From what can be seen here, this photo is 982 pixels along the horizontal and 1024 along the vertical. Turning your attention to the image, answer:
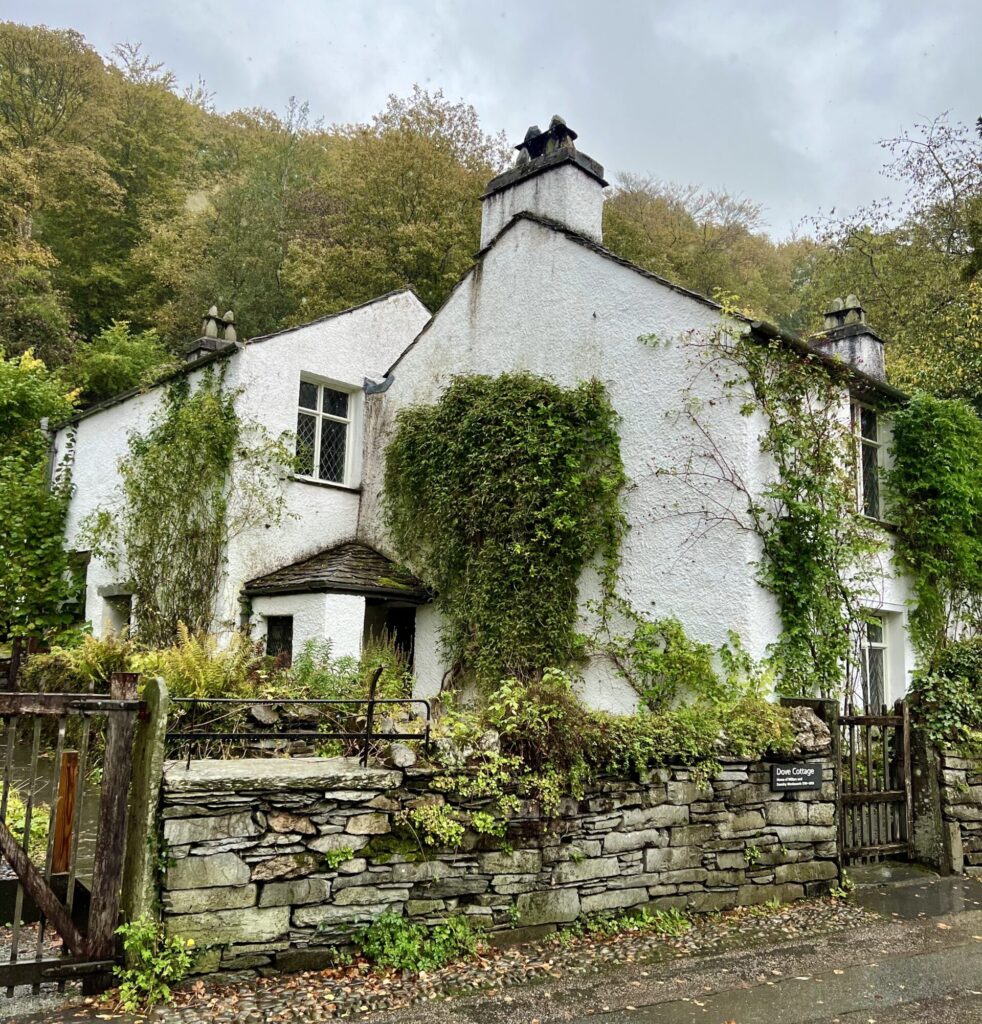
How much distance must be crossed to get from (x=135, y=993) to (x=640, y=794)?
12.0 ft

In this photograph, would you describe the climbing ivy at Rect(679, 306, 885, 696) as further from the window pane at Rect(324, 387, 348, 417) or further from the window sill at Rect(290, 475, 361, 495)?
the window pane at Rect(324, 387, 348, 417)

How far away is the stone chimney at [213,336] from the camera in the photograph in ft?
46.2

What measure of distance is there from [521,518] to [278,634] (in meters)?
A: 4.32

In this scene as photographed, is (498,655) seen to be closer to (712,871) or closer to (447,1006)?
(712,871)

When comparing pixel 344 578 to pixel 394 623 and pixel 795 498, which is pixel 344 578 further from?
pixel 795 498

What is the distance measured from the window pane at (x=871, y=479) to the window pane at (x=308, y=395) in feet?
28.6

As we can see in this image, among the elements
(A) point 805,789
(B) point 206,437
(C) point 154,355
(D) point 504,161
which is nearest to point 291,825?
(A) point 805,789

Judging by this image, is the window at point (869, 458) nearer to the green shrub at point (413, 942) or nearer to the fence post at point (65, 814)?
the green shrub at point (413, 942)

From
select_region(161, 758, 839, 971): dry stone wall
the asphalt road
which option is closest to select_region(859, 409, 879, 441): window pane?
select_region(161, 758, 839, 971): dry stone wall

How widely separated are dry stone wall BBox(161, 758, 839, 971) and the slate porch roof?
5.65 metres

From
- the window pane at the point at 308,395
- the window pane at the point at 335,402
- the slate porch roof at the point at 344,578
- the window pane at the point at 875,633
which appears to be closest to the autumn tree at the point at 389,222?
the window pane at the point at 335,402

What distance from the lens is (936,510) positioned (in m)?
10.8

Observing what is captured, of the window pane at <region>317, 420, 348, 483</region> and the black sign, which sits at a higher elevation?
the window pane at <region>317, 420, 348, 483</region>

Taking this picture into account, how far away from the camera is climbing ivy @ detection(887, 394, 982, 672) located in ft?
35.2
